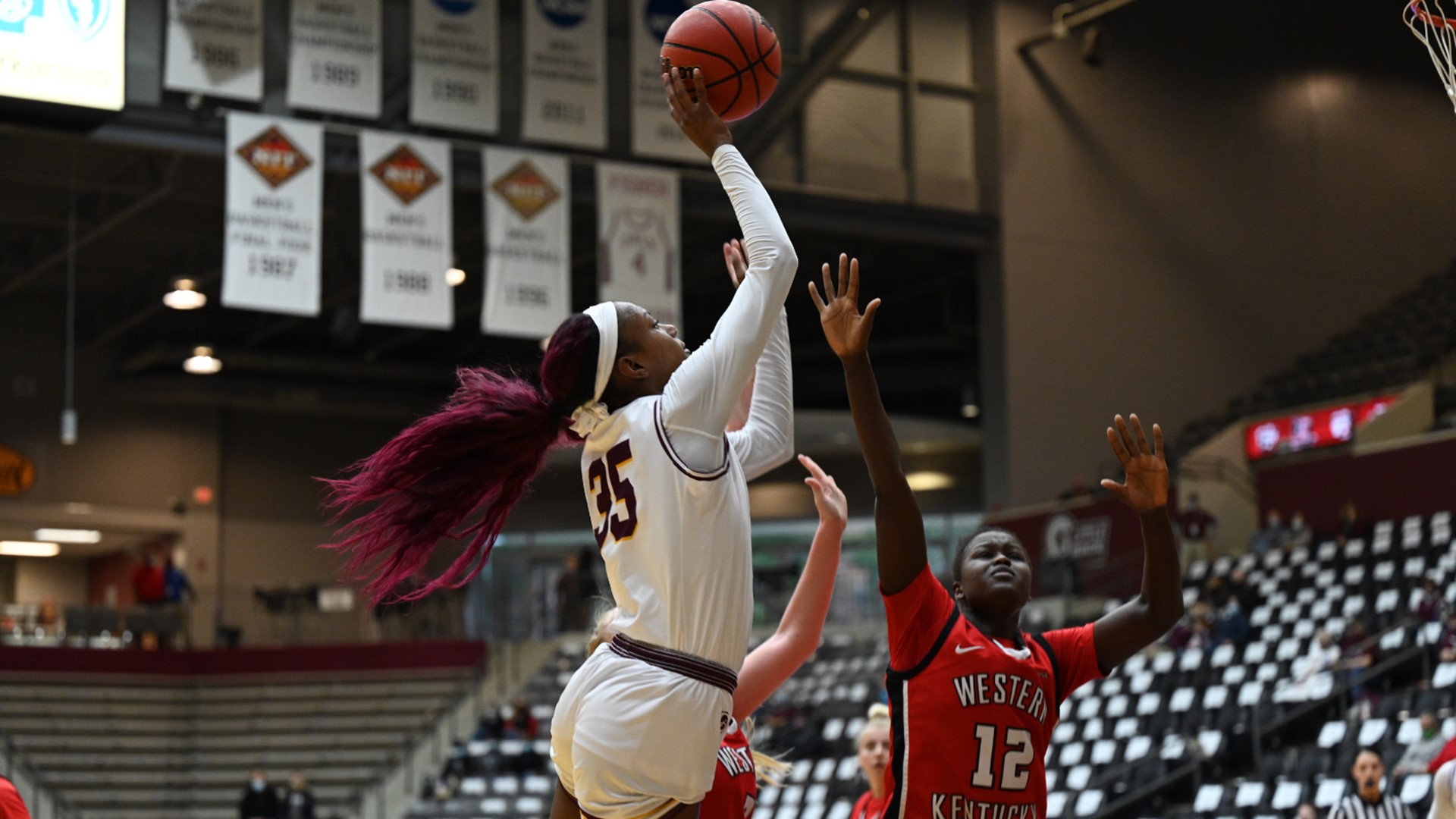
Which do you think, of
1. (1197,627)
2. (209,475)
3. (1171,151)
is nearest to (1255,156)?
(1171,151)

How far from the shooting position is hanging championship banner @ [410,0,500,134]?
17.6m

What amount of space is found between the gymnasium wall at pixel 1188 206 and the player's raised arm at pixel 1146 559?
18.1m

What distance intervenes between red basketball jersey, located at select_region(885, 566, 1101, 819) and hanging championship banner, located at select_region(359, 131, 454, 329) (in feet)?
42.4

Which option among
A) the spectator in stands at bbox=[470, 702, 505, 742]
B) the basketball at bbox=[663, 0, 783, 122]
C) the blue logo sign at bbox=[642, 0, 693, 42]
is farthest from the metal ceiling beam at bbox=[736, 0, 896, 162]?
the basketball at bbox=[663, 0, 783, 122]

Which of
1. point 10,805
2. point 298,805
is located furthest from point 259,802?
point 10,805

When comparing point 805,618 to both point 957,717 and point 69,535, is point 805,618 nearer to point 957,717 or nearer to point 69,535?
point 957,717

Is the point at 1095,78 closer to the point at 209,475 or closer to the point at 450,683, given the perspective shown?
the point at 450,683

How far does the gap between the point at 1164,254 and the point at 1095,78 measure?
2.63m

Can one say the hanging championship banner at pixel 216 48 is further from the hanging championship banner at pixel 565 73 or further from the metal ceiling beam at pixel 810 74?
the metal ceiling beam at pixel 810 74

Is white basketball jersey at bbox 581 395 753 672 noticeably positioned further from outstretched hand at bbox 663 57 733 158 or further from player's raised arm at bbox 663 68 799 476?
outstretched hand at bbox 663 57 733 158

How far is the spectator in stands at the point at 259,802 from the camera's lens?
696 inches

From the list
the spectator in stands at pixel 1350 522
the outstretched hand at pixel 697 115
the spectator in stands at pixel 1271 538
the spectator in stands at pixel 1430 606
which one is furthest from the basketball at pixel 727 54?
the spectator in stands at pixel 1271 538

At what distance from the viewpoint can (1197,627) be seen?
51.2 feet

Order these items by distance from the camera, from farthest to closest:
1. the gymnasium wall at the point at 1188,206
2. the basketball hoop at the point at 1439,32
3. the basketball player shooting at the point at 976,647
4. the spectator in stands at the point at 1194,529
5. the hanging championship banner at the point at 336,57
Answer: the gymnasium wall at the point at 1188,206 < the spectator in stands at the point at 1194,529 < the hanging championship banner at the point at 336,57 < the basketball hoop at the point at 1439,32 < the basketball player shooting at the point at 976,647
